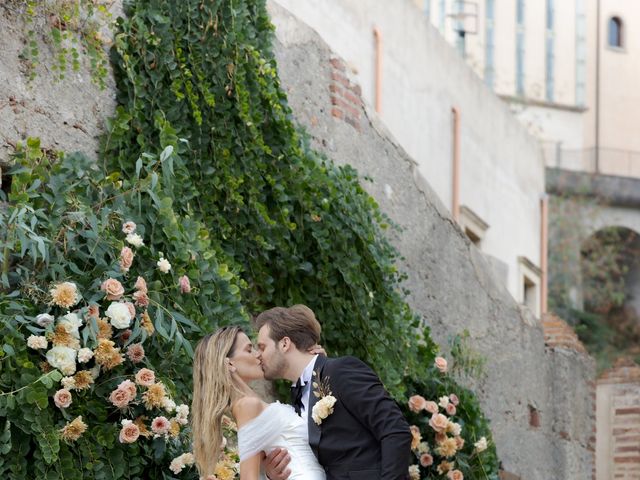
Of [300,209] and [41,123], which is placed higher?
[41,123]

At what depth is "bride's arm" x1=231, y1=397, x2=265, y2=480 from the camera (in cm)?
510

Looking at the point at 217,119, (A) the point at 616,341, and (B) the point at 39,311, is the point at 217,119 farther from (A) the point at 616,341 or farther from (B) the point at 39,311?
(A) the point at 616,341

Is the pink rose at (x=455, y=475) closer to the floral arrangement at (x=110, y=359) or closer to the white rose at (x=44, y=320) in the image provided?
the floral arrangement at (x=110, y=359)

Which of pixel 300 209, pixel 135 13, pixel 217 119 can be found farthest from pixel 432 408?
pixel 135 13

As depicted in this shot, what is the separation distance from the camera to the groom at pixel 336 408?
513 cm

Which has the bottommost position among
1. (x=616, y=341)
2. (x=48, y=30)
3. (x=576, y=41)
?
(x=616, y=341)

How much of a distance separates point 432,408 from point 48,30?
Answer: 309cm

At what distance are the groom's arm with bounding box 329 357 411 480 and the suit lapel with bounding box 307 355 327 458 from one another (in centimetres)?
6

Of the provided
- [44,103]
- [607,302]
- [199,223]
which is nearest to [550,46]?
[607,302]

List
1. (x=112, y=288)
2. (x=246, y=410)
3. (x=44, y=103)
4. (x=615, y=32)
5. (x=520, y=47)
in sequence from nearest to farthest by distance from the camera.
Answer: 1. (x=246, y=410)
2. (x=112, y=288)
3. (x=44, y=103)
4. (x=520, y=47)
5. (x=615, y=32)

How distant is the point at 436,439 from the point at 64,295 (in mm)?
3050

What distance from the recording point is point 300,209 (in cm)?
Result: 755

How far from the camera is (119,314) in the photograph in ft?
18.7

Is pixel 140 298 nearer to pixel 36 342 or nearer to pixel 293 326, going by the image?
pixel 36 342
